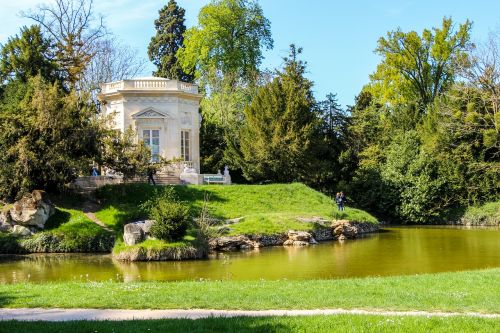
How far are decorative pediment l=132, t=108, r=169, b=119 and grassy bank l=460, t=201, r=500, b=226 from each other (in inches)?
846

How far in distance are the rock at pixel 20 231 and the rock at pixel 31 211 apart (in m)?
0.18

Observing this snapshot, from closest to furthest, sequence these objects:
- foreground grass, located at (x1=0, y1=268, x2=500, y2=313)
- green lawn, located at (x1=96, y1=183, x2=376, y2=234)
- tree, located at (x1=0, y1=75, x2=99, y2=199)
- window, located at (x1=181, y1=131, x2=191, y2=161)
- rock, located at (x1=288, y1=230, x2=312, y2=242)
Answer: foreground grass, located at (x1=0, y1=268, x2=500, y2=313)
tree, located at (x1=0, y1=75, x2=99, y2=199)
rock, located at (x1=288, y1=230, x2=312, y2=242)
green lawn, located at (x1=96, y1=183, x2=376, y2=234)
window, located at (x1=181, y1=131, x2=191, y2=161)

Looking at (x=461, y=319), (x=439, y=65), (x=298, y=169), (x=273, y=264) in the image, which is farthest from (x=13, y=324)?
(x=439, y=65)

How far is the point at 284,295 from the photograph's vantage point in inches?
469

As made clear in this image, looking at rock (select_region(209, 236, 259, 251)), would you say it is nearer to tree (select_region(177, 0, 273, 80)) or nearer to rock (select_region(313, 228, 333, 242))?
rock (select_region(313, 228, 333, 242))

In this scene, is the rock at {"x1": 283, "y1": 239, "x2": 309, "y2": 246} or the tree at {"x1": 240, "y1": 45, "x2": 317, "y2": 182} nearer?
the rock at {"x1": 283, "y1": 239, "x2": 309, "y2": 246}

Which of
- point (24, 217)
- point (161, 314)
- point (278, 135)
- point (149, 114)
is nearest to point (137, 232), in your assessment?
point (24, 217)

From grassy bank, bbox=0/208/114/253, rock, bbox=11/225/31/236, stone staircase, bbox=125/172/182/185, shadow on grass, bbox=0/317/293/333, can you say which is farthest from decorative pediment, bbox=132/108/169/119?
shadow on grass, bbox=0/317/293/333

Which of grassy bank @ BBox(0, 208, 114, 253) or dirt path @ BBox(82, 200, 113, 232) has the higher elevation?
dirt path @ BBox(82, 200, 113, 232)

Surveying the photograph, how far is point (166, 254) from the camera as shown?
75.2ft

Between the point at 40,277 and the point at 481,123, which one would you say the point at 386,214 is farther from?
the point at 40,277

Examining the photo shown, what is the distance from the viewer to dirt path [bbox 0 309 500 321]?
9.69 metres

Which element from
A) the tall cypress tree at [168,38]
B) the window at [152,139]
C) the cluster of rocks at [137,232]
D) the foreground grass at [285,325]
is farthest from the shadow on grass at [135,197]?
the tall cypress tree at [168,38]

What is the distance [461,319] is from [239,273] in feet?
34.8
